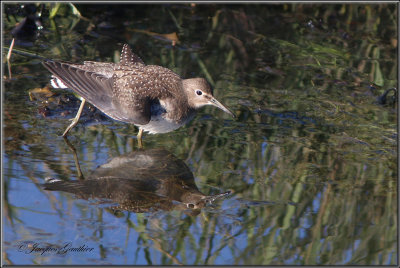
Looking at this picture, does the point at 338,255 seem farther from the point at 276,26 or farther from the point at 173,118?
the point at 276,26

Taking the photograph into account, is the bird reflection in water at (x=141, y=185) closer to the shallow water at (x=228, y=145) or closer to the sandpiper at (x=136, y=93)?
the shallow water at (x=228, y=145)

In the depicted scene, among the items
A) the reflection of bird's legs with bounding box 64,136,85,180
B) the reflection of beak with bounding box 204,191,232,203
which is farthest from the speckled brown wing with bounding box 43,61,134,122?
the reflection of beak with bounding box 204,191,232,203

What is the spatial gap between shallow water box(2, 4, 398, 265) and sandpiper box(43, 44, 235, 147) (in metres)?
0.33

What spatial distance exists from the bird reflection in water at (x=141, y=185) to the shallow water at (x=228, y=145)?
0.08 feet

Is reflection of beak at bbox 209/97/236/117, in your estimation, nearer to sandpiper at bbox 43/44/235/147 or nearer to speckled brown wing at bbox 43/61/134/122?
sandpiper at bbox 43/44/235/147

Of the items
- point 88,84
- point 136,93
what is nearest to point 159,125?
point 136,93

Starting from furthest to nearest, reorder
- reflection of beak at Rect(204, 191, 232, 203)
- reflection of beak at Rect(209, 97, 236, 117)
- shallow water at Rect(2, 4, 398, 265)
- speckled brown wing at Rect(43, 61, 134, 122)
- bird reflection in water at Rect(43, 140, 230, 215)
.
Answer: reflection of beak at Rect(209, 97, 236, 117)
speckled brown wing at Rect(43, 61, 134, 122)
reflection of beak at Rect(204, 191, 232, 203)
bird reflection in water at Rect(43, 140, 230, 215)
shallow water at Rect(2, 4, 398, 265)

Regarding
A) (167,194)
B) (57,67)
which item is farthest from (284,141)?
(57,67)

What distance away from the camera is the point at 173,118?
21.5ft

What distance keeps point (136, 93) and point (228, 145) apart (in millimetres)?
1204

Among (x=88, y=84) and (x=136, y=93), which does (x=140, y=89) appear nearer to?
(x=136, y=93)

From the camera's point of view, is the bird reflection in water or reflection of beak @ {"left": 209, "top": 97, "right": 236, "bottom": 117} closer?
the bird reflection in water

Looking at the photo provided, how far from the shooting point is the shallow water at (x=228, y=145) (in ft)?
16.8

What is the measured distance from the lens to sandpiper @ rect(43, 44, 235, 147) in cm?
641
